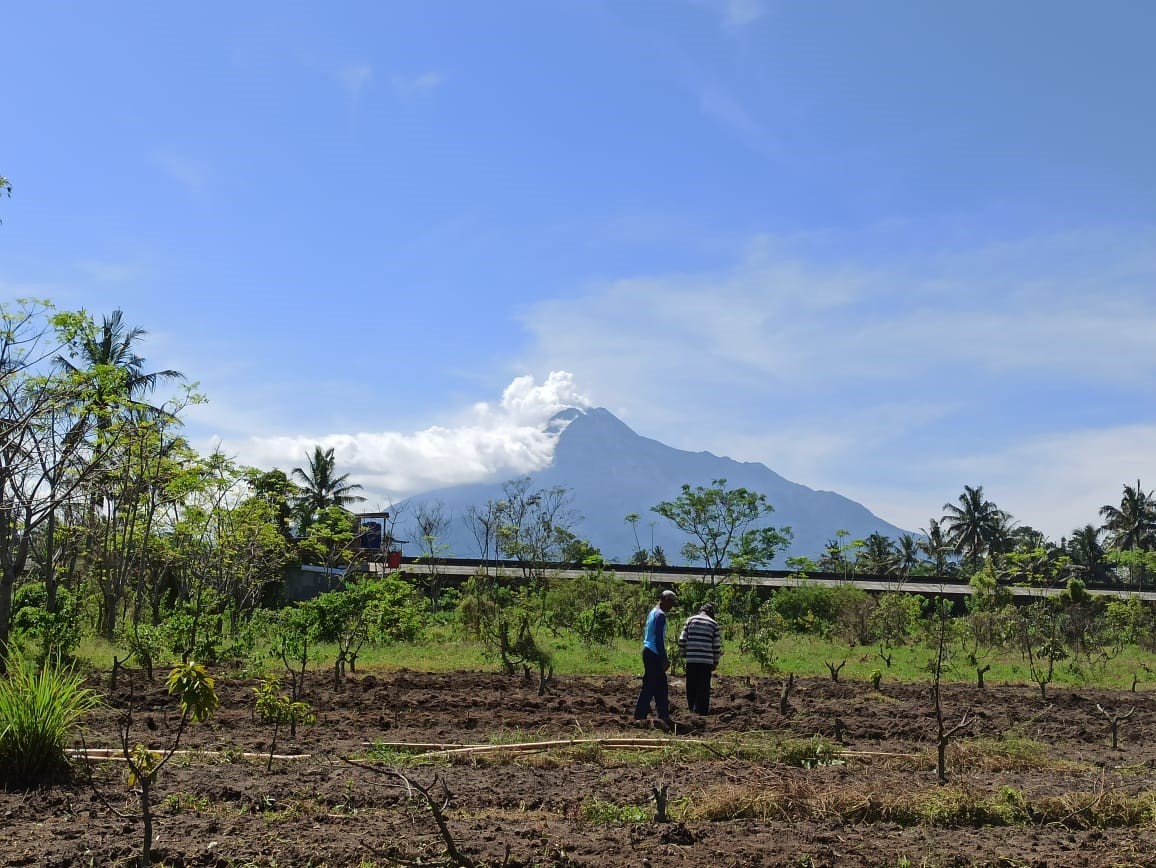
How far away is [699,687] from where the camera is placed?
1152 centimetres

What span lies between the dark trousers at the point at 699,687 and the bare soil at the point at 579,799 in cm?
78

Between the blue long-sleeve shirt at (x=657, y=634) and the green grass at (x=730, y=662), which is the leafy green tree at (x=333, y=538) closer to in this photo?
the green grass at (x=730, y=662)

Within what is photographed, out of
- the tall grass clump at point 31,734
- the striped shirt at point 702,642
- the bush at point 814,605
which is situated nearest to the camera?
the tall grass clump at point 31,734

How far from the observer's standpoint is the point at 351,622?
1650cm

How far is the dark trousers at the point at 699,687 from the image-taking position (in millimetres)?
11422

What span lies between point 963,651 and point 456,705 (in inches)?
558

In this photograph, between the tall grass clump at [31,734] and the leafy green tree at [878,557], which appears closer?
the tall grass clump at [31,734]

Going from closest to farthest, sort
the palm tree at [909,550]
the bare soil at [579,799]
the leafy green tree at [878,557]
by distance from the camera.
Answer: the bare soil at [579,799], the leafy green tree at [878,557], the palm tree at [909,550]

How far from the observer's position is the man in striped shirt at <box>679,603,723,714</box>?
1123 centimetres

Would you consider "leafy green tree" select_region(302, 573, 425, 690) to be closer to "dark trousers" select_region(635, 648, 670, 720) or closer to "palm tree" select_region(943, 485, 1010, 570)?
"dark trousers" select_region(635, 648, 670, 720)

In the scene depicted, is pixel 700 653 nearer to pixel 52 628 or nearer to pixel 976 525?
pixel 52 628

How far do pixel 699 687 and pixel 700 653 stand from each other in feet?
1.73

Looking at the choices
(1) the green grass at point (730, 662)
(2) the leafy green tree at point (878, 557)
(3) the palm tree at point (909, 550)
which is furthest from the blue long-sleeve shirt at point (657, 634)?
(3) the palm tree at point (909, 550)

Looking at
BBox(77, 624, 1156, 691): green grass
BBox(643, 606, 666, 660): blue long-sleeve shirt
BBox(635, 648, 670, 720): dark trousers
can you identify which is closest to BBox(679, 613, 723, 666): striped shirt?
BBox(643, 606, 666, 660): blue long-sleeve shirt
